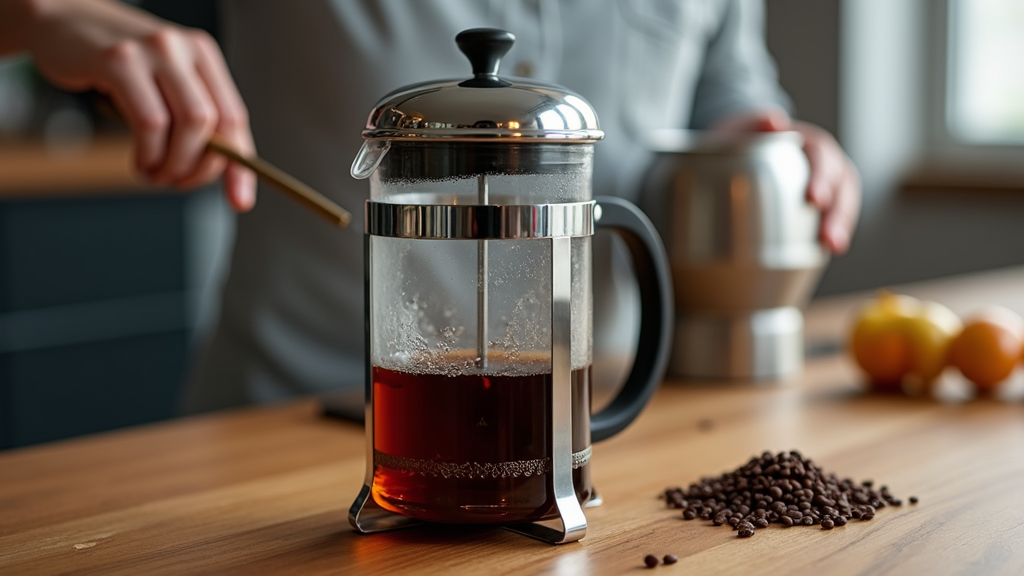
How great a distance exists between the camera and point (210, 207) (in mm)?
3412

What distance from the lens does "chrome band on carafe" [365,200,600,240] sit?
28.9 inches

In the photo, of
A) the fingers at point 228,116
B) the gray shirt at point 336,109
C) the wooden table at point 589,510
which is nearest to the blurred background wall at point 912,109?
the gray shirt at point 336,109

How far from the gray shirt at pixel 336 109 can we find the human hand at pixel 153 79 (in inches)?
10.6

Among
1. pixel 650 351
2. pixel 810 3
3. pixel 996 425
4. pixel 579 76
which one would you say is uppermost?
pixel 810 3

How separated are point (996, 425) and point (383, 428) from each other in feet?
2.31

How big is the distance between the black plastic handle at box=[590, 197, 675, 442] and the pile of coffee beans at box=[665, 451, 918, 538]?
8 centimetres

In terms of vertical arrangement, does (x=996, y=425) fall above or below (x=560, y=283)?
below

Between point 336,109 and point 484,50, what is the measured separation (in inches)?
27.9

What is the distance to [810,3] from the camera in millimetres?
3652

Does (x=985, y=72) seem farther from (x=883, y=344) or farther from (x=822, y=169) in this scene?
(x=883, y=344)

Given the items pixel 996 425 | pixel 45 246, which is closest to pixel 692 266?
pixel 996 425

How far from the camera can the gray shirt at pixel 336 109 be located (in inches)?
55.9

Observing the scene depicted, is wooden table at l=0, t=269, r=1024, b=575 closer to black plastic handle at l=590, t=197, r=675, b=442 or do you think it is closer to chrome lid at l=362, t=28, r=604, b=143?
black plastic handle at l=590, t=197, r=675, b=442

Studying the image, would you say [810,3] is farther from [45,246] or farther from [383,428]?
[383,428]
